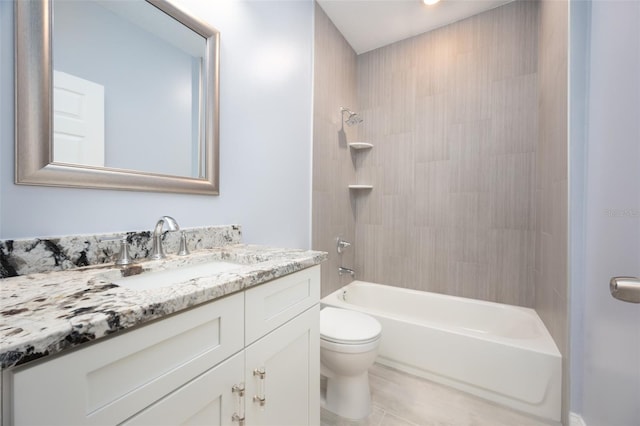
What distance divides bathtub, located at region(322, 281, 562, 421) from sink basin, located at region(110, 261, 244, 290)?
3.93 feet

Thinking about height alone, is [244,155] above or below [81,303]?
above

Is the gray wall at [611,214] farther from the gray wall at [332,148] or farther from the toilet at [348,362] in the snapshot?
the gray wall at [332,148]

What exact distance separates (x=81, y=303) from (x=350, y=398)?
143 cm

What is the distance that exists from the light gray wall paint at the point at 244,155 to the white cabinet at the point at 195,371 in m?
0.55

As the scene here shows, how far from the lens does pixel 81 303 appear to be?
1.67ft

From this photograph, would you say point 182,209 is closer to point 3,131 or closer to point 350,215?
point 3,131

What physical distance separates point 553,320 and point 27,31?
260cm

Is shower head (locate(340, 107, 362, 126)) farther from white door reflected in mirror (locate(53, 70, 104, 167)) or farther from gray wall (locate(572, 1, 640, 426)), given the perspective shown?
white door reflected in mirror (locate(53, 70, 104, 167))

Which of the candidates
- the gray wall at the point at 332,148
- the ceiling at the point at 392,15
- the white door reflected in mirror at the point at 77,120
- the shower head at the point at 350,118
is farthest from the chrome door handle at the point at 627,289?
the ceiling at the point at 392,15

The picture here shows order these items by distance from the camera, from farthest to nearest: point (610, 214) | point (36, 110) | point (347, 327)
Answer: point (347, 327) < point (610, 214) < point (36, 110)

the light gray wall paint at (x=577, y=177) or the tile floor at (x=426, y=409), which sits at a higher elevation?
the light gray wall paint at (x=577, y=177)

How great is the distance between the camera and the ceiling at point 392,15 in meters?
1.99

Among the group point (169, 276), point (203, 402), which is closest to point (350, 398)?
point (203, 402)

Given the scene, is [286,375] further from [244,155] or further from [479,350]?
[479,350]
